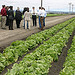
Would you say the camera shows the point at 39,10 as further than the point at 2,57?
Yes

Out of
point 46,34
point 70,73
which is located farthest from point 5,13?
point 70,73

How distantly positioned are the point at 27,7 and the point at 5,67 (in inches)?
411

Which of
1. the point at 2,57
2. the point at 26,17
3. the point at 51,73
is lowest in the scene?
the point at 51,73

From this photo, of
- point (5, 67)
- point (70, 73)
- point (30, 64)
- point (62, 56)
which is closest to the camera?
point (70, 73)

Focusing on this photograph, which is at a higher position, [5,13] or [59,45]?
[5,13]

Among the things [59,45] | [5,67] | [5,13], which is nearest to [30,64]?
[5,67]

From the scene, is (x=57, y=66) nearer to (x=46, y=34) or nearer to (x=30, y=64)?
(x=30, y=64)

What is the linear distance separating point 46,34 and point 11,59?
5912 millimetres

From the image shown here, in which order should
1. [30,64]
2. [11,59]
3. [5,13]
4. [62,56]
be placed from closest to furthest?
[30,64] → [11,59] → [62,56] → [5,13]

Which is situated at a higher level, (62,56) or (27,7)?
(27,7)

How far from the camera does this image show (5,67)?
6094mm

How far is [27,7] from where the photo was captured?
15.8 m

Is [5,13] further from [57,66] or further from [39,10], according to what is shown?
[57,66]

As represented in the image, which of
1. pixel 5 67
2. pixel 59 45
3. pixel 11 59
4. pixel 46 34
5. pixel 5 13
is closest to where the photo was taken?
pixel 5 67
